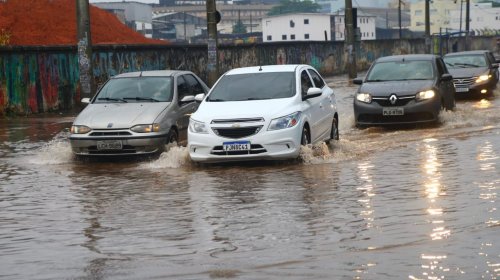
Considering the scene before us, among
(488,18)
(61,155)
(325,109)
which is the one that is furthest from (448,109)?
(488,18)

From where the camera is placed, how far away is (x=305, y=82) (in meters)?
16.4

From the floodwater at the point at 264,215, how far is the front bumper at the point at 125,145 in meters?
0.24

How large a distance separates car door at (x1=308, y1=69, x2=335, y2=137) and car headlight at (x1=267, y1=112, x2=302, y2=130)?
1.61 metres

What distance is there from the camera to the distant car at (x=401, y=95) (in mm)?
20000

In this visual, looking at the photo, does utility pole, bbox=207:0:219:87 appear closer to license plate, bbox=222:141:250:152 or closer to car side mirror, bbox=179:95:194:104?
car side mirror, bbox=179:95:194:104

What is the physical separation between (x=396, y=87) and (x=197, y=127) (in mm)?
6677

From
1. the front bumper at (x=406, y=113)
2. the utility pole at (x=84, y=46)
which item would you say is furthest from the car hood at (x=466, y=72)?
the utility pole at (x=84, y=46)

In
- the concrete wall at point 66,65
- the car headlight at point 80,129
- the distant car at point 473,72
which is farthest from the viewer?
the distant car at point 473,72

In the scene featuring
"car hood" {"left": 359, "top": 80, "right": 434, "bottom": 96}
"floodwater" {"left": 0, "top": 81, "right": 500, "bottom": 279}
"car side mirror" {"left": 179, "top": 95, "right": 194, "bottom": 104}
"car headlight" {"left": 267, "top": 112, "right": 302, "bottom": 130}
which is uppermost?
"car side mirror" {"left": 179, "top": 95, "right": 194, "bottom": 104}

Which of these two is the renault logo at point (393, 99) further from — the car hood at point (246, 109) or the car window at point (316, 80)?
the car hood at point (246, 109)

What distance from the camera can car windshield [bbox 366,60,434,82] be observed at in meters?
21.3

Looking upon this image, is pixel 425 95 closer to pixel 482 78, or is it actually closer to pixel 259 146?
pixel 259 146

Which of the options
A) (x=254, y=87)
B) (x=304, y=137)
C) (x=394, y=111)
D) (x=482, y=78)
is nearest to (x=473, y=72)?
(x=482, y=78)

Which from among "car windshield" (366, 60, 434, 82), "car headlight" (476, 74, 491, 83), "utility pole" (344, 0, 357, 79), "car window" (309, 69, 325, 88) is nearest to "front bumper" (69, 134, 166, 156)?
"car window" (309, 69, 325, 88)
